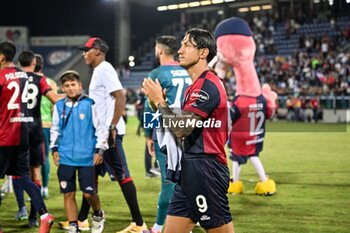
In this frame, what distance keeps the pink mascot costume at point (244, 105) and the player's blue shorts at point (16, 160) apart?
394 centimetres

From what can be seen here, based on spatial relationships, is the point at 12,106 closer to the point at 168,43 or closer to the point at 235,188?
the point at 168,43

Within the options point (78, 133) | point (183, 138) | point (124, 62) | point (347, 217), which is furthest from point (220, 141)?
point (124, 62)

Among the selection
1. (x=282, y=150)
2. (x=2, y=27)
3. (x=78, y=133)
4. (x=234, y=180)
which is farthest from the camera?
(x=2, y=27)

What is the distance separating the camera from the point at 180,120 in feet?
13.9

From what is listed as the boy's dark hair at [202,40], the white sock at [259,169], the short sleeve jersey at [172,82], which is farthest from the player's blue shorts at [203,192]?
the white sock at [259,169]

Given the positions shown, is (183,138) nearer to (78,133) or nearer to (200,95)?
(200,95)

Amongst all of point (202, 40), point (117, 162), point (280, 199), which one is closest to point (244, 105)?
point (280, 199)

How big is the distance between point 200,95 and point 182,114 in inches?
7.1

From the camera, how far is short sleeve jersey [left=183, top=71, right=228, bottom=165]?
168 inches

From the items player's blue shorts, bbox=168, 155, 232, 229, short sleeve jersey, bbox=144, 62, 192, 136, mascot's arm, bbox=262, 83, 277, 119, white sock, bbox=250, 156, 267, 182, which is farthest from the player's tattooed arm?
mascot's arm, bbox=262, 83, 277, 119

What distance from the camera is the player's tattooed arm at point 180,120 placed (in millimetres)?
4250

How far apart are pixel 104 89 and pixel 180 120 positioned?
9.25ft

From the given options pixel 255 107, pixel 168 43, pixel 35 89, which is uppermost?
pixel 168 43

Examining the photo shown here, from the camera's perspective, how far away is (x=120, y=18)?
43594mm
